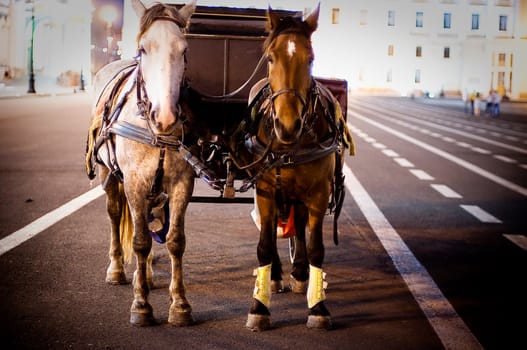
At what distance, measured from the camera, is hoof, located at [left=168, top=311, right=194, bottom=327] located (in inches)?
257

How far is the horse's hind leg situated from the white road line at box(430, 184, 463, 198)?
8043mm

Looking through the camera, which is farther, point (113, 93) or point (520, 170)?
point (520, 170)

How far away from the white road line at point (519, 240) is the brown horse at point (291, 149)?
4143 millimetres

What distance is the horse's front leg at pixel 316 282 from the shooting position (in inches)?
257

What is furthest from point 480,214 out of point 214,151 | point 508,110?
point 508,110

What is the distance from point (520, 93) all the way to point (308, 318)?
111 m

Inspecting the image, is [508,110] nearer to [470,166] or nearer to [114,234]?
[470,166]

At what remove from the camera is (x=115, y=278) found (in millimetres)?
7828

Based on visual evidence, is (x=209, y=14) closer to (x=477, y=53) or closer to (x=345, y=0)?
(x=477, y=53)

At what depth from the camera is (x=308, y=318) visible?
260 inches

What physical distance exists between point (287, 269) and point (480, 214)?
5.07m

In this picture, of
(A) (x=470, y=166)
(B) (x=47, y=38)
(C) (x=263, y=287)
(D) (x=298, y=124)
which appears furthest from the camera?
(B) (x=47, y=38)

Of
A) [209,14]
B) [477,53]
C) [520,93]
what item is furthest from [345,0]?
Result: [209,14]

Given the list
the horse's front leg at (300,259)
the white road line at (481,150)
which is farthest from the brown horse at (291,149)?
the white road line at (481,150)
